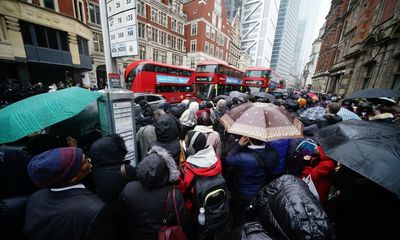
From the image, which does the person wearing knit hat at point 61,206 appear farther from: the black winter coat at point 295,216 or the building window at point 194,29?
the building window at point 194,29

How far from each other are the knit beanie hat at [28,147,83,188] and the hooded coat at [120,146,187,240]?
0.54m

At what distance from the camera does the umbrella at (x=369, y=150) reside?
4.41 ft

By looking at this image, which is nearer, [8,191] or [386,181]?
[386,181]

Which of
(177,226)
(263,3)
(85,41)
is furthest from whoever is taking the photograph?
(263,3)

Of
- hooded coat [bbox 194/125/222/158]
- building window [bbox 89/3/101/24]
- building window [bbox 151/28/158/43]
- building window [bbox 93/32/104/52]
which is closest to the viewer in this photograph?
hooded coat [bbox 194/125/222/158]

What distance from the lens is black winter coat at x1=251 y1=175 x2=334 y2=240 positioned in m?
0.98

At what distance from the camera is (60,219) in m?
1.13

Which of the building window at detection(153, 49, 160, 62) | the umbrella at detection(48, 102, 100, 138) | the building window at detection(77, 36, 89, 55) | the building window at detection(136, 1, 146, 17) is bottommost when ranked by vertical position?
the umbrella at detection(48, 102, 100, 138)

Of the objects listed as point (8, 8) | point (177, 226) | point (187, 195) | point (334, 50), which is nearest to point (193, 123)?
point (187, 195)

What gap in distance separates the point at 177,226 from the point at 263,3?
85.4 meters

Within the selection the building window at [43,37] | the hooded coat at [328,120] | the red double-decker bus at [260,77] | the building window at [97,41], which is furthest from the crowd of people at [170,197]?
the building window at [97,41]

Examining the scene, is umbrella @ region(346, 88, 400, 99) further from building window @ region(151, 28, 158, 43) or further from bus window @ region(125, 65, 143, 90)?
building window @ region(151, 28, 158, 43)

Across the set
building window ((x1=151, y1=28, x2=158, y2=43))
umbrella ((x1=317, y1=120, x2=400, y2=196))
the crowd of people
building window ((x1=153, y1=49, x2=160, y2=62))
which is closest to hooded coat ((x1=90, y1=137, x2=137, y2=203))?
the crowd of people

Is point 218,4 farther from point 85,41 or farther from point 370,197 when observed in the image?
point 370,197
